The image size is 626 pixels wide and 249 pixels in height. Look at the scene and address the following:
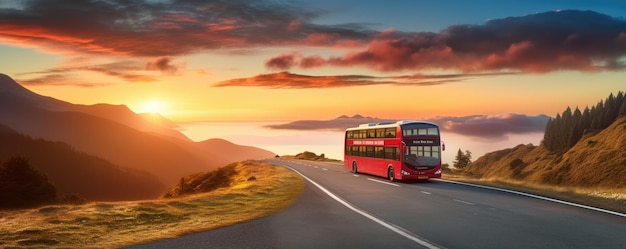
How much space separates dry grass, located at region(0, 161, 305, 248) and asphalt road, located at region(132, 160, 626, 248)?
121cm

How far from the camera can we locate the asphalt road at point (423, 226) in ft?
39.2

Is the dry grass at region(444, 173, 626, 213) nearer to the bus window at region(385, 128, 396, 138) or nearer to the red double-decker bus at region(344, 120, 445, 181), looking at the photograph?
the red double-decker bus at region(344, 120, 445, 181)

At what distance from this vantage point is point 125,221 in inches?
669

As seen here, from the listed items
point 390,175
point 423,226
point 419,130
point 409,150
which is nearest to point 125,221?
point 423,226

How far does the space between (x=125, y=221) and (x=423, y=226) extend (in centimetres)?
1027

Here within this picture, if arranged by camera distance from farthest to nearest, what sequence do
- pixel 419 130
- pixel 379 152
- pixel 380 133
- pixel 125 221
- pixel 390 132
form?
pixel 379 152
pixel 380 133
pixel 390 132
pixel 419 130
pixel 125 221

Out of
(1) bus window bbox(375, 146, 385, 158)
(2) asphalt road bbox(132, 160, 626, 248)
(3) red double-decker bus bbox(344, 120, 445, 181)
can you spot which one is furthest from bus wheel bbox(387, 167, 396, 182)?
(2) asphalt road bbox(132, 160, 626, 248)

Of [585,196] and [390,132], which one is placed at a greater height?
[390,132]

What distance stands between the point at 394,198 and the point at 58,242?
13875 mm

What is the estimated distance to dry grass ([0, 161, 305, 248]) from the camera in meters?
13.8

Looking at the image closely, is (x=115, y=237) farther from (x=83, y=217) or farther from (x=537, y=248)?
(x=537, y=248)

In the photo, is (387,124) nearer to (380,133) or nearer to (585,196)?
(380,133)

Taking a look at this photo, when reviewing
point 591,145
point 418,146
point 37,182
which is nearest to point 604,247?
point 418,146

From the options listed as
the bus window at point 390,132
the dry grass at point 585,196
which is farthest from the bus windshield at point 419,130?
the dry grass at point 585,196
